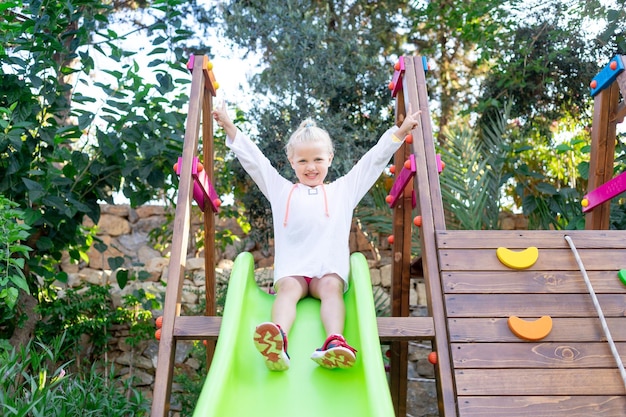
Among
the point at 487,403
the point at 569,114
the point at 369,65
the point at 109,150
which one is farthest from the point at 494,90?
the point at 487,403

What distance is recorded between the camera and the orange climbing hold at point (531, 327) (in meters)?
2.71

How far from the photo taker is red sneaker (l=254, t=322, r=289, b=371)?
2.57m

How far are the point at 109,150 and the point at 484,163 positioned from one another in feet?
10.6

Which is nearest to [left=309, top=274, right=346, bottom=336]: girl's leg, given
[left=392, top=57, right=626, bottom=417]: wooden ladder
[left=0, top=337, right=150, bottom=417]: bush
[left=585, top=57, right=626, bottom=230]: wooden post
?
[left=392, top=57, right=626, bottom=417]: wooden ladder

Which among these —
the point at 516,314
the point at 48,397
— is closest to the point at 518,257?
the point at 516,314

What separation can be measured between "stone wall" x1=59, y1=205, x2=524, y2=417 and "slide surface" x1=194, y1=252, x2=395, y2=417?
2.40 metres

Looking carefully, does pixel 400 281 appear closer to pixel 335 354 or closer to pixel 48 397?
pixel 335 354

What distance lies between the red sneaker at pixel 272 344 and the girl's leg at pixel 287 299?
245 millimetres

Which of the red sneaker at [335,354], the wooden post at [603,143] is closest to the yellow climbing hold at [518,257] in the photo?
the red sneaker at [335,354]

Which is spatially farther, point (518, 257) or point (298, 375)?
point (518, 257)

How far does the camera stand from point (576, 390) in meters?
2.57

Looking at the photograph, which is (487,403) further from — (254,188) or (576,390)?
(254,188)

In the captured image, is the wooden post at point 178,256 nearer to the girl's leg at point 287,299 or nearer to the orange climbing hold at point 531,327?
the girl's leg at point 287,299

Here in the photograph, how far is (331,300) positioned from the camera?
3.05m
